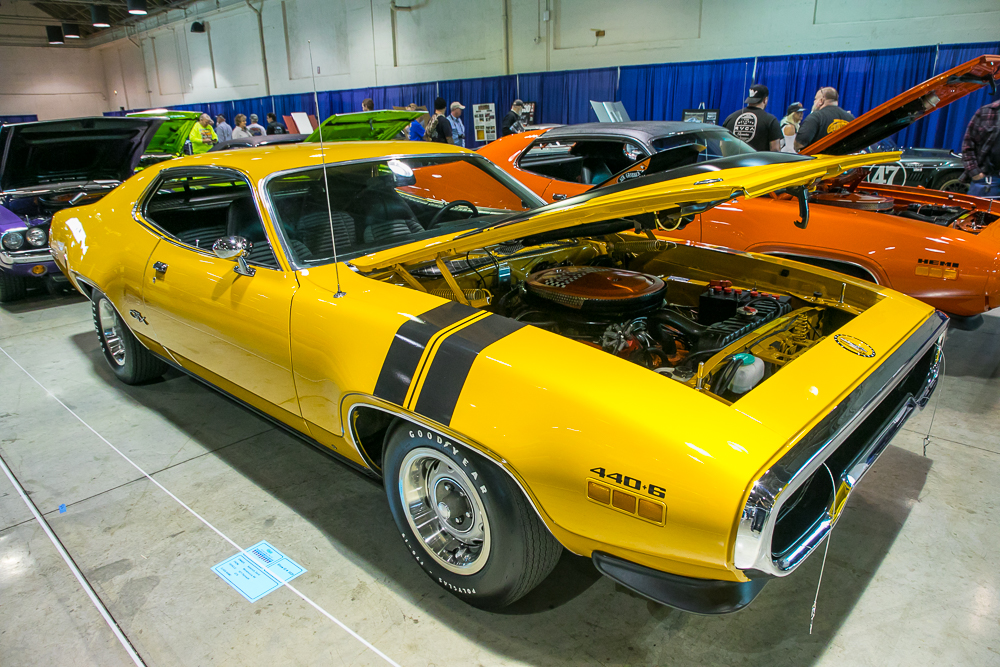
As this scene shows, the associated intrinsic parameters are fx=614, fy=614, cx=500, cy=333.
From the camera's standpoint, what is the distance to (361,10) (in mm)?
14766

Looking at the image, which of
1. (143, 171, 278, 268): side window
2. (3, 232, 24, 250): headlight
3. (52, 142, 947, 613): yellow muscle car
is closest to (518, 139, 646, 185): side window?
(52, 142, 947, 613): yellow muscle car

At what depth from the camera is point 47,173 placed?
565 centimetres

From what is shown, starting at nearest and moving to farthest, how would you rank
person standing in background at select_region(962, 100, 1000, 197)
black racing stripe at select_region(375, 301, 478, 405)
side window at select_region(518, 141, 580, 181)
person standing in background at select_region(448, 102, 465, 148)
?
black racing stripe at select_region(375, 301, 478, 405) → side window at select_region(518, 141, 580, 181) → person standing in background at select_region(962, 100, 1000, 197) → person standing in background at select_region(448, 102, 465, 148)

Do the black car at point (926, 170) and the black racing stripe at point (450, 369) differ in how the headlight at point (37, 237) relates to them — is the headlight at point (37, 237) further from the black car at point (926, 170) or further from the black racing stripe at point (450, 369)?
the black car at point (926, 170)

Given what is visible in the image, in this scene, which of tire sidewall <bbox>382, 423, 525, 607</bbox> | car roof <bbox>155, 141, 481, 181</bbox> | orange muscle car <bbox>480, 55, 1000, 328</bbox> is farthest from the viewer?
orange muscle car <bbox>480, 55, 1000, 328</bbox>

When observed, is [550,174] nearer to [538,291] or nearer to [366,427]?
[538,291]

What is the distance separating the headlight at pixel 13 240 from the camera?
510 centimetres

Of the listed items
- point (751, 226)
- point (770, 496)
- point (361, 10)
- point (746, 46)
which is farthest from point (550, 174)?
point (361, 10)

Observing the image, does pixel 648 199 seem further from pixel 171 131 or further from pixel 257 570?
pixel 171 131

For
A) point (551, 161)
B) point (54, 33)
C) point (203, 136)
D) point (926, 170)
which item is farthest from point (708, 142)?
point (54, 33)

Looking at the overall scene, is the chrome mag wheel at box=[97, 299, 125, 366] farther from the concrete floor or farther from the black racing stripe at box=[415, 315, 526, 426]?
the black racing stripe at box=[415, 315, 526, 426]

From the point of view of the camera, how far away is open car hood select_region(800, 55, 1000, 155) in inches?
133

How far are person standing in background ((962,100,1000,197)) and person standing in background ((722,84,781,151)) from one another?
159cm

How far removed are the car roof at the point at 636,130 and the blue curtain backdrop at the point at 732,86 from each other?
455 cm
